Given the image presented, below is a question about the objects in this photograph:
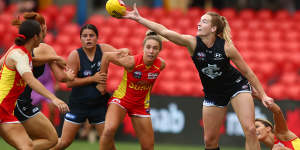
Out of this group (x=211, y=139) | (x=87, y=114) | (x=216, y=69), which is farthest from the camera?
(x=87, y=114)

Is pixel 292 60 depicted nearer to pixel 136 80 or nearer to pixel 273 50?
pixel 273 50

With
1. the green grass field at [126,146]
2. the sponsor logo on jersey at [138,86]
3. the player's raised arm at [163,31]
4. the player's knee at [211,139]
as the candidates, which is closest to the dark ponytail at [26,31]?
the player's raised arm at [163,31]

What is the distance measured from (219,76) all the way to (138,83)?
1358mm

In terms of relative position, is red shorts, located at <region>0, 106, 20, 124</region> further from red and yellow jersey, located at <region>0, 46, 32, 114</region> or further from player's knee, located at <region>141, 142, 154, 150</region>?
player's knee, located at <region>141, 142, 154, 150</region>

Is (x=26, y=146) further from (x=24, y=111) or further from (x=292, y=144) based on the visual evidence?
(x=292, y=144)

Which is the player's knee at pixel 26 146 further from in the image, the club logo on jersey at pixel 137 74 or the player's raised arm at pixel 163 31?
the club logo on jersey at pixel 137 74

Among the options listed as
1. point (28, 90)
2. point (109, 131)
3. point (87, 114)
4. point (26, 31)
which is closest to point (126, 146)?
point (87, 114)

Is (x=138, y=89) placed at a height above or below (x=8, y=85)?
below

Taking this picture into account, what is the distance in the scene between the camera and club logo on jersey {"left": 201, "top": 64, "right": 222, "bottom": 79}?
24.9ft

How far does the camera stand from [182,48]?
15750 millimetres

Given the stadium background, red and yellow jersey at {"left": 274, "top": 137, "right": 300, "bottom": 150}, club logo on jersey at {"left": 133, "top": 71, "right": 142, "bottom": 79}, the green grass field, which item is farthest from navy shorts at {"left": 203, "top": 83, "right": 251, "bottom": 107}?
the green grass field

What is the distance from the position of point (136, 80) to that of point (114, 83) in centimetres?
522

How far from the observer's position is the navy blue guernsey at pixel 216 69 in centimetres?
754

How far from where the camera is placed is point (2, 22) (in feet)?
57.5
